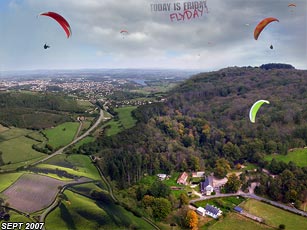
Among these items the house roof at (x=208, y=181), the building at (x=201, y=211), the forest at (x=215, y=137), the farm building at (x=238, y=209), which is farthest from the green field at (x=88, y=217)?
the house roof at (x=208, y=181)

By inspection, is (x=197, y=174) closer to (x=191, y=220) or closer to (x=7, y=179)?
(x=191, y=220)

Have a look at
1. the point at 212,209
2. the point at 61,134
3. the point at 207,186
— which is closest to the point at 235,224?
the point at 212,209

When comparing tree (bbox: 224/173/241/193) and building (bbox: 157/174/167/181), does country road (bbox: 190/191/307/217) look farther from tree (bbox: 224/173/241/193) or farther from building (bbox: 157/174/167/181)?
building (bbox: 157/174/167/181)

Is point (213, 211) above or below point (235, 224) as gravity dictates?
above

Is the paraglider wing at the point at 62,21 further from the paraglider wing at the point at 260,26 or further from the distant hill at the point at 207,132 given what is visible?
the distant hill at the point at 207,132

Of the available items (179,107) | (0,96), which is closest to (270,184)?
(179,107)

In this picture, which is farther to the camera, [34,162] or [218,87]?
[218,87]

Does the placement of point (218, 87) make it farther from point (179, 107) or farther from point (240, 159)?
point (240, 159)
